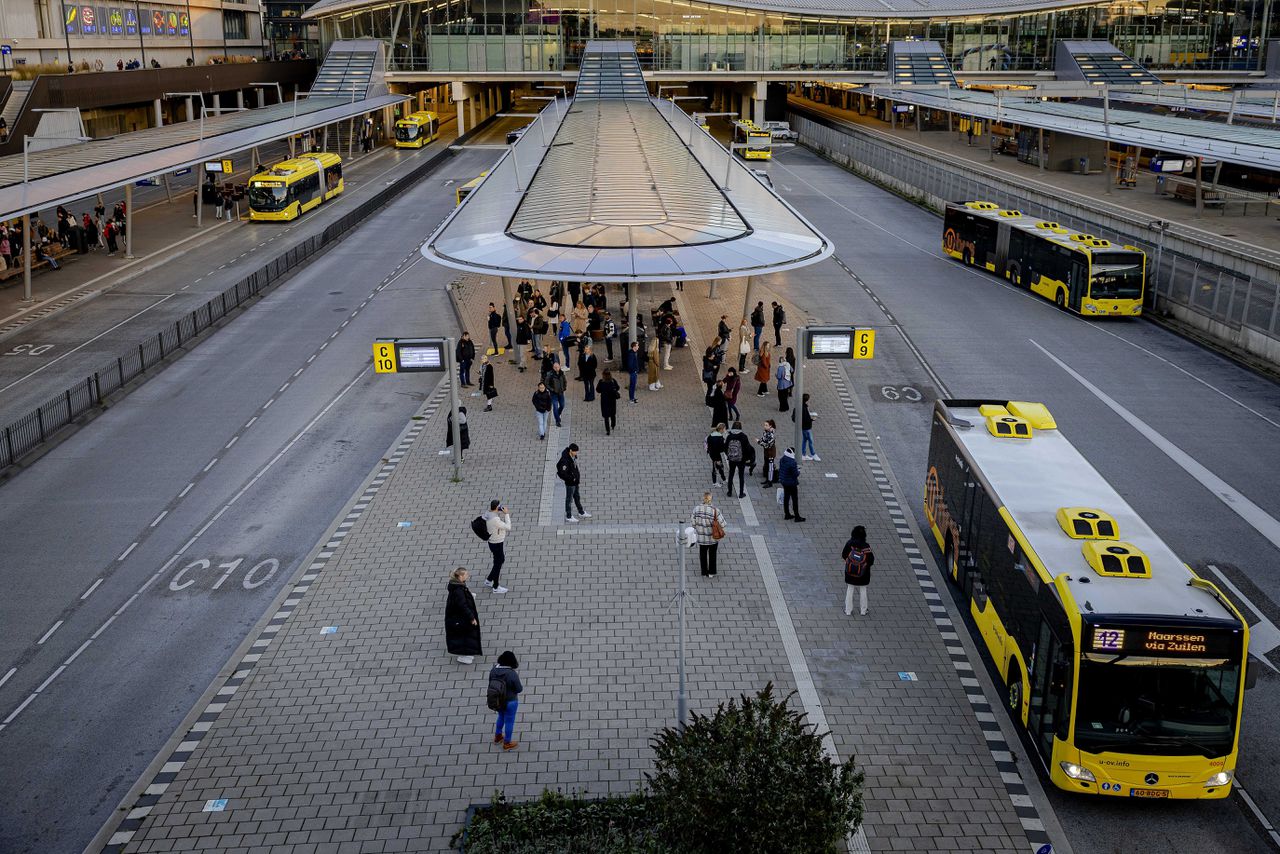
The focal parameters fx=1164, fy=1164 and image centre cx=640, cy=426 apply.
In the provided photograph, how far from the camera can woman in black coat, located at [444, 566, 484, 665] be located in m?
16.5

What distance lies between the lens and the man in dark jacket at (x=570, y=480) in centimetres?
2141

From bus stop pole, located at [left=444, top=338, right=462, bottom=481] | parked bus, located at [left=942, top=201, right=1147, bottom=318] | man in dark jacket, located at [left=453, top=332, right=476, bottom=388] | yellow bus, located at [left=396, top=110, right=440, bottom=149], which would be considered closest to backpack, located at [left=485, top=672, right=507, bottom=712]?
bus stop pole, located at [left=444, top=338, right=462, bottom=481]

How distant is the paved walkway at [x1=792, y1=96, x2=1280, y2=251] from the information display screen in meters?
33.0

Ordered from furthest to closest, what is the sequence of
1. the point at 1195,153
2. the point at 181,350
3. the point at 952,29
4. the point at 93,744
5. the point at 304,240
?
the point at 952,29 → the point at 304,240 → the point at 1195,153 → the point at 181,350 → the point at 93,744

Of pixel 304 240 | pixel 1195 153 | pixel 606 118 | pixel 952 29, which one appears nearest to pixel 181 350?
pixel 304 240

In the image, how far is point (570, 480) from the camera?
70.6ft

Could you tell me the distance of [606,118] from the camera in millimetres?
62875

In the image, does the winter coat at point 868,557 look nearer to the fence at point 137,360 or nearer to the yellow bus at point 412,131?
the fence at point 137,360

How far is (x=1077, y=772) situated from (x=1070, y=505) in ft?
13.2

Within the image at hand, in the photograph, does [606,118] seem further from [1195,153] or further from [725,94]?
[725,94]

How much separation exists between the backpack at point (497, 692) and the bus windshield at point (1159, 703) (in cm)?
677

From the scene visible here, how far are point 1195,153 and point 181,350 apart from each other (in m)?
39.6

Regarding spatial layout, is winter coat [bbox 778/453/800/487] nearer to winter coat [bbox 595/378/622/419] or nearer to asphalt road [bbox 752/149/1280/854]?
asphalt road [bbox 752/149/1280/854]

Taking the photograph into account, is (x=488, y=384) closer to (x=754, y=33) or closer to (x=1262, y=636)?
(x=1262, y=636)
